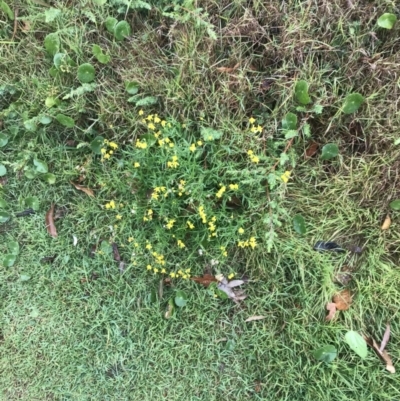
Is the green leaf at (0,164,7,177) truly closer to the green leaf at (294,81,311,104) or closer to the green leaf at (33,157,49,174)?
the green leaf at (33,157,49,174)

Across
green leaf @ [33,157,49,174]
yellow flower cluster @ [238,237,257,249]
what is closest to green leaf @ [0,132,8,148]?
green leaf @ [33,157,49,174]

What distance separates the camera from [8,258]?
87.1 inches

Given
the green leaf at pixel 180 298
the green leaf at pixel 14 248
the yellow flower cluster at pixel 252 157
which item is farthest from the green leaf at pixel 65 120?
the green leaf at pixel 180 298

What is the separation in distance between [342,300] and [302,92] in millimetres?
1023

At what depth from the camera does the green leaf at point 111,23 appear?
2047 millimetres

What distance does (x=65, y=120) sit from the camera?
211 cm

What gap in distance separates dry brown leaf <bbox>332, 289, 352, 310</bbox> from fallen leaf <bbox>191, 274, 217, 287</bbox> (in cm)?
60

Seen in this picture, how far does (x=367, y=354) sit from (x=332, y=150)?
98cm

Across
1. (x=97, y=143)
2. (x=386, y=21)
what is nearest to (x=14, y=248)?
(x=97, y=143)

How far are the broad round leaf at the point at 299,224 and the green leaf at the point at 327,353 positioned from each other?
1.81ft

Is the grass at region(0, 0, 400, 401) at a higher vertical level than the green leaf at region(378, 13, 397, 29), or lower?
lower

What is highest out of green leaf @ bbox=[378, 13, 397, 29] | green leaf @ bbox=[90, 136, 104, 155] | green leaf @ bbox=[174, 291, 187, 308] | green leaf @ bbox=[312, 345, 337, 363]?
green leaf @ bbox=[378, 13, 397, 29]

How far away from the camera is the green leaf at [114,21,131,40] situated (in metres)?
2.04

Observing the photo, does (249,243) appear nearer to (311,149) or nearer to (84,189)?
(311,149)
